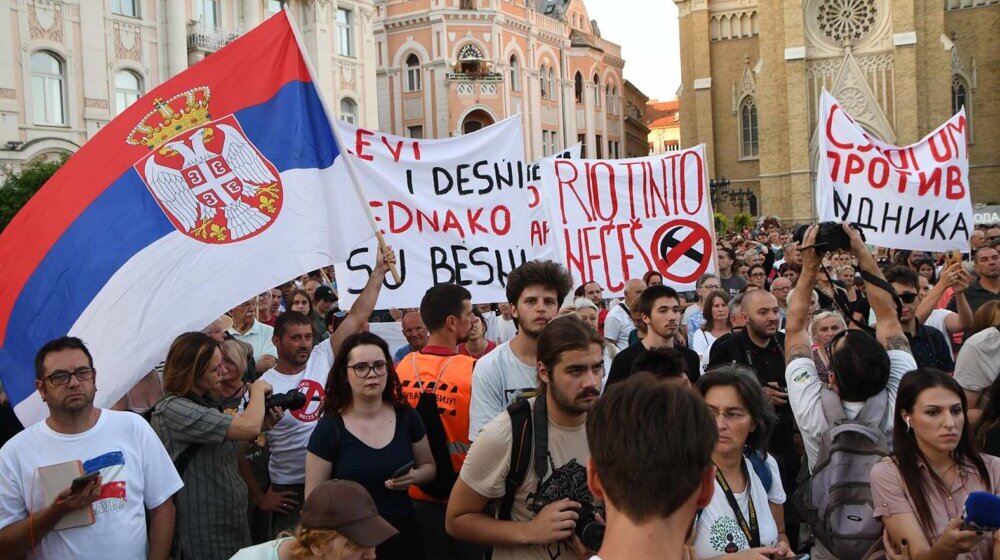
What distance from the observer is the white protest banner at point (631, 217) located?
9.30 m

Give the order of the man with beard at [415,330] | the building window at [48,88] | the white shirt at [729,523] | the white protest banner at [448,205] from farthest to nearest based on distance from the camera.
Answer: the building window at [48,88], the white protest banner at [448,205], the man with beard at [415,330], the white shirt at [729,523]

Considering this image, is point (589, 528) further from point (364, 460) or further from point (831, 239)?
point (831, 239)

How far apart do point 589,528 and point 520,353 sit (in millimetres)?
1639

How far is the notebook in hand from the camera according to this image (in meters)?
3.89

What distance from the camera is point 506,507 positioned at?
3.52 m

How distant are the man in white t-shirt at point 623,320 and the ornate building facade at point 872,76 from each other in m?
36.9

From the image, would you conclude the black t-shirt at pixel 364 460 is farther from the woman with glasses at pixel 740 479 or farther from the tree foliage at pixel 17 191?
the tree foliage at pixel 17 191

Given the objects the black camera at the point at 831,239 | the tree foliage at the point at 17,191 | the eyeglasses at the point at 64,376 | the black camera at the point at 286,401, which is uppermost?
the tree foliage at the point at 17,191

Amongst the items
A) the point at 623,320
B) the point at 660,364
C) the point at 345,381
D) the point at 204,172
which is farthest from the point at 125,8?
the point at 660,364

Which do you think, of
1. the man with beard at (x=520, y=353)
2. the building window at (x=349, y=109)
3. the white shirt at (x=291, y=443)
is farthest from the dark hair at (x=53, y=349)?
the building window at (x=349, y=109)

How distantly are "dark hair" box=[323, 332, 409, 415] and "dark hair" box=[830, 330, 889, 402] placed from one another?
2009mm

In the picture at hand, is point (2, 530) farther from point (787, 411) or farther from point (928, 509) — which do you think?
point (787, 411)

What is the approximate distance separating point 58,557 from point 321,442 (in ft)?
3.74

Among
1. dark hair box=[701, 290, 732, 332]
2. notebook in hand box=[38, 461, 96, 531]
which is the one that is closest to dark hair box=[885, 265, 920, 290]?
dark hair box=[701, 290, 732, 332]
